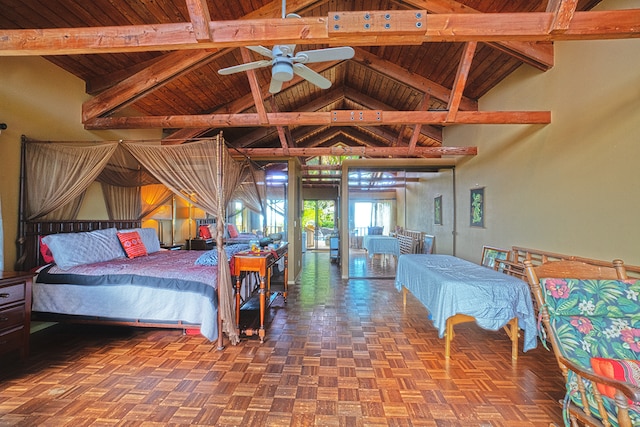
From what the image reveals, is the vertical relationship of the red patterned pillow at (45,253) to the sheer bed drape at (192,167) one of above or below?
below

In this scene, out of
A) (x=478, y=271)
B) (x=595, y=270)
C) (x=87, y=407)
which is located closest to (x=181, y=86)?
(x=87, y=407)

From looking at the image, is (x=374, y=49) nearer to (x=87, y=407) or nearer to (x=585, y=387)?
(x=585, y=387)

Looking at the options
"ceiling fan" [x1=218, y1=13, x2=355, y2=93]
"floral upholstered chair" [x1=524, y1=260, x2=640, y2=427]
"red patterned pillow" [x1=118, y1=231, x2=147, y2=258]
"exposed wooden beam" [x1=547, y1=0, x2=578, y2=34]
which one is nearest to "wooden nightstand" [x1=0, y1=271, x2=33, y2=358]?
"red patterned pillow" [x1=118, y1=231, x2=147, y2=258]

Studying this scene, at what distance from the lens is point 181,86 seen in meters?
4.26

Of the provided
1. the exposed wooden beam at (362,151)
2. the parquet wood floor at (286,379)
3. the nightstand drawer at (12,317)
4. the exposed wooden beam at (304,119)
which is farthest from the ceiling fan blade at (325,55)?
the nightstand drawer at (12,317)

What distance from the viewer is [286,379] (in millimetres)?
2254

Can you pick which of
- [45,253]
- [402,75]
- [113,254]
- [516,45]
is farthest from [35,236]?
[516,45]

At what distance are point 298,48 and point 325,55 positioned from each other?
95.1 inches

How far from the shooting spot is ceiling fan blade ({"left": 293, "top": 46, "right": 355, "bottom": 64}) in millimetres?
2340

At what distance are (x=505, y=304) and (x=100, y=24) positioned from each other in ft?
16.1

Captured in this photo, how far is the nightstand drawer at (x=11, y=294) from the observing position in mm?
2303

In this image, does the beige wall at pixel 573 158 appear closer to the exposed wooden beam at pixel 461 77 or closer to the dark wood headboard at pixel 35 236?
the exposed wooden beam at pixel 461 77

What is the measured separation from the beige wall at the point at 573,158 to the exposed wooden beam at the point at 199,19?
3.49m

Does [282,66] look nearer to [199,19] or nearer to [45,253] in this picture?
[199,19]
